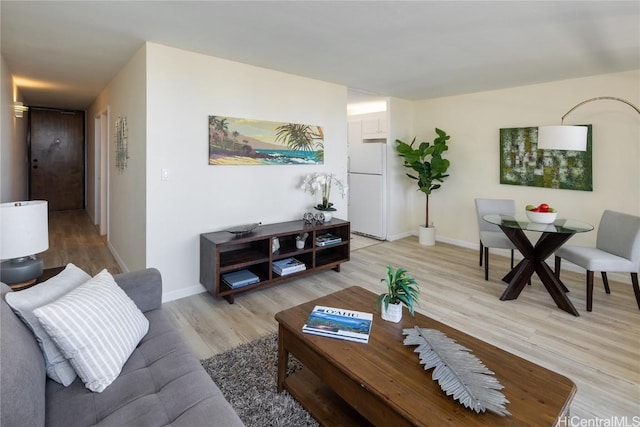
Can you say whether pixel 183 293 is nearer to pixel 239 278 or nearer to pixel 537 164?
pixel 239 278

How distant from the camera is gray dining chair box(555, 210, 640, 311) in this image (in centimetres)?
285

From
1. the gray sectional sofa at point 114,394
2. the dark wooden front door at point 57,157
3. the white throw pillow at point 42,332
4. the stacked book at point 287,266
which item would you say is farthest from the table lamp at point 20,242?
the dark wooden front door at point 57,157

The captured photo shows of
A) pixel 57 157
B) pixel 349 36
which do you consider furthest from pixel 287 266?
pixel 57 157

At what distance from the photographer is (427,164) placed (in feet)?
16.7

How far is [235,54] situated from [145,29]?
30.8 inches

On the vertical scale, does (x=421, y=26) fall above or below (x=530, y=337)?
above

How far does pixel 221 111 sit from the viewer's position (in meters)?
3.28

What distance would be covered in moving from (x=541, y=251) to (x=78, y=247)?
5734 mm

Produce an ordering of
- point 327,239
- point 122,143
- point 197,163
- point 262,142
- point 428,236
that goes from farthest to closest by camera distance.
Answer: point 428,236 < point 327,239 < point 122,143 < point 262,142 < point 197,163

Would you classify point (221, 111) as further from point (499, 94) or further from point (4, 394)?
point (499, 94)

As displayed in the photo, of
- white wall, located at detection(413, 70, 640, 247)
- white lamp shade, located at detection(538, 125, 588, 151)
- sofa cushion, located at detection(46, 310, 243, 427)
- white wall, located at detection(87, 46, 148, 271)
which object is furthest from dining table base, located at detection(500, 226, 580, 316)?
white wall, located at detection(87, 46, 148, 271)

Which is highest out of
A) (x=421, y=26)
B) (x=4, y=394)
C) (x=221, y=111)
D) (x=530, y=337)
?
(x=421, y=26)

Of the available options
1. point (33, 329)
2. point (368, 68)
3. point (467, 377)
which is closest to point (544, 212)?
point (368, 68)

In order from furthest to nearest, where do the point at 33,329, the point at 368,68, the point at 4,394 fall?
the point at 368,68 → the point at 33,329 → the point at 4,394
